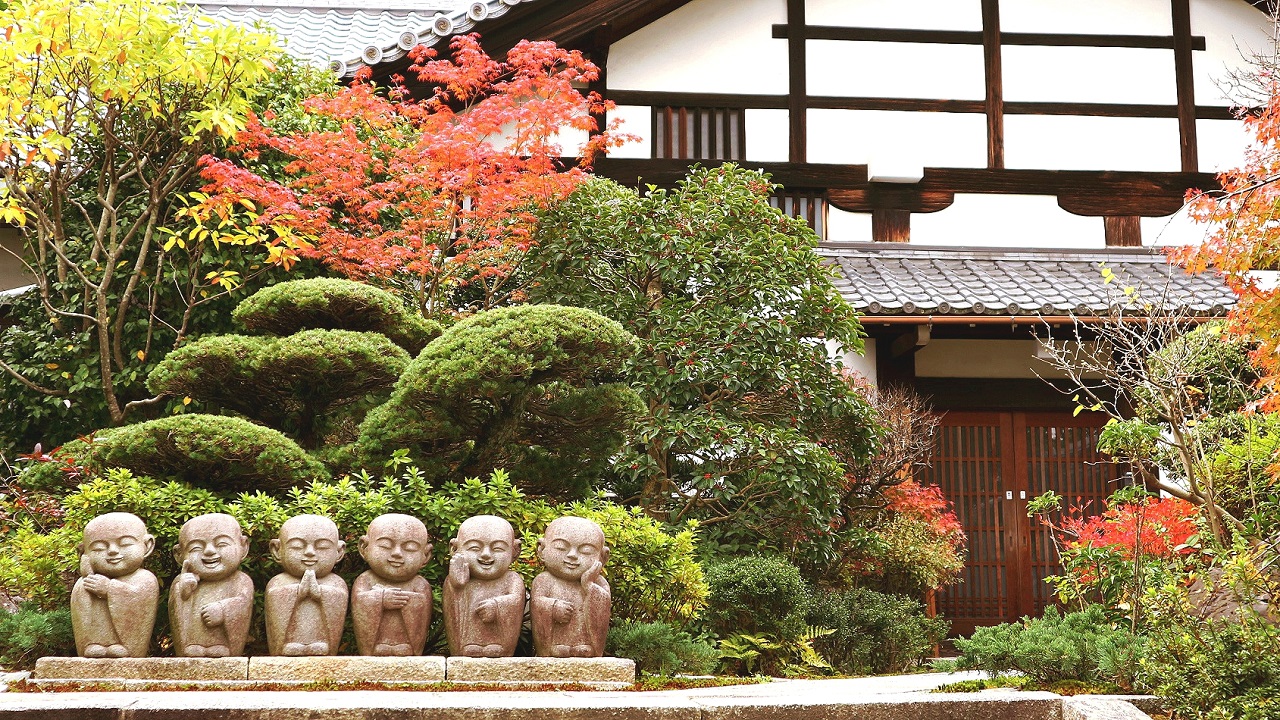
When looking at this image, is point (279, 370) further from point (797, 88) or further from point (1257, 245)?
point (797, 88)

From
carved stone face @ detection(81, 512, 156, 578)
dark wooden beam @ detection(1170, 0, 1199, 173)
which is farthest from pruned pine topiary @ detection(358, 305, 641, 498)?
dark wooden beam @ detection(1170, 0, 1199, 173)

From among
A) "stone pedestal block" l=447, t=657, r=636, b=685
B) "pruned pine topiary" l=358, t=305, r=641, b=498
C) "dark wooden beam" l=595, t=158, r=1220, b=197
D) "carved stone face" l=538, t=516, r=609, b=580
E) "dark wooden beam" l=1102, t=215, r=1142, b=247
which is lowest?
"stone pedestal block" l=447, t=657, r=636, b=685

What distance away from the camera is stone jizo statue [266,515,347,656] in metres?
5.80

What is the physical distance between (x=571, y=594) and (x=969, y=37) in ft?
30.6

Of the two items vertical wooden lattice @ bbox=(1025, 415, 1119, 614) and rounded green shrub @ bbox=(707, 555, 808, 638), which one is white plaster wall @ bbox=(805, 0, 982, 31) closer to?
vertical wooden lattice @ bbox=(1025, 415, 1119, 614)

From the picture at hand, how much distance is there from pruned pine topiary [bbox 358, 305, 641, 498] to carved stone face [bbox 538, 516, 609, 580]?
94 centimetres

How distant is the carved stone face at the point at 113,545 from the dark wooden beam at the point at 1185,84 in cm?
1114

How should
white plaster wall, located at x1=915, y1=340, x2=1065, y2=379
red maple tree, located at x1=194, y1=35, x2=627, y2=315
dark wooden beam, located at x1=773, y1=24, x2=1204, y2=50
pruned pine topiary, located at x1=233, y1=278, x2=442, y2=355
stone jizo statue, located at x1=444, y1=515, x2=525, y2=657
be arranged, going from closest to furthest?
stone jizo statue, located at x1=444, y1=515, x2=525, y2=657
pruned pine topiary, located at x1=233, y1=278, x2=442, y2=355
red maple tree, located at x1=194, y1=35, x2=627, y2=315
white plaster wall, located at x1=915, y1=340, x2=1065, y2=379
dark wooden beam, located at x1=773, y1=24, x2=1204, y2=50

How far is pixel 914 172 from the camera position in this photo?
1242 centimetres

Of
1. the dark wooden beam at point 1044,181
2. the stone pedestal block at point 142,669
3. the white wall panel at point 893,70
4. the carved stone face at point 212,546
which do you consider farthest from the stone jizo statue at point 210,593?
the white wall panel at point 893,70

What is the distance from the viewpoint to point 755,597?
24.4ft

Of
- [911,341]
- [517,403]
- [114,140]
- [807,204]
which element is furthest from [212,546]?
[807,204]

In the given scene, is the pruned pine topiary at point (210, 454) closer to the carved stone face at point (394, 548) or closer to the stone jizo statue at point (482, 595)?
the carved stone face at point (394, 548)

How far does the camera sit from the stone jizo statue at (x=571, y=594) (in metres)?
5.94
